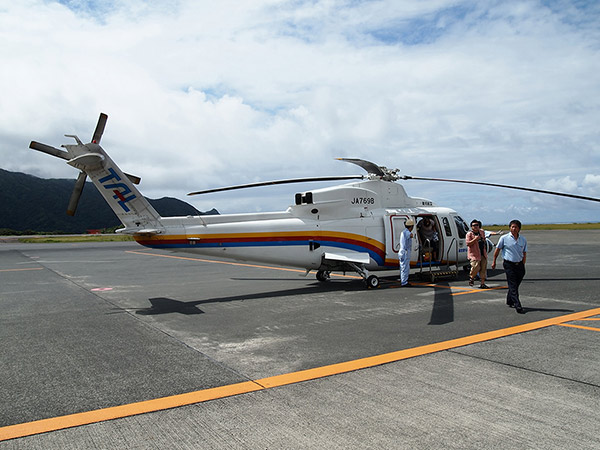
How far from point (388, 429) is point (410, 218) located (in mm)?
10929

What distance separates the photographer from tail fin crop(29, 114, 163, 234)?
10922mm

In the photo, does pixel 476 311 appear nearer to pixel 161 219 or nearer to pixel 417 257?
pixel 417 257

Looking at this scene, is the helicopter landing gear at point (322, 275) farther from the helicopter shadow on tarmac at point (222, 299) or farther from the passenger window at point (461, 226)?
the passenger window at point (461, 226)

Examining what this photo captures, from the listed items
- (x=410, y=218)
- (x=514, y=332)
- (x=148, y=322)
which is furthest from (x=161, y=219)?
(x=514, y=332)

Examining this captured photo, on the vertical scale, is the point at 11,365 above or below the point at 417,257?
below

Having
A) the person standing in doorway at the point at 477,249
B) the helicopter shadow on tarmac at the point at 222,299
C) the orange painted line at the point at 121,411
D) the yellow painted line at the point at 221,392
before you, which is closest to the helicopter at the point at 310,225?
the helicopter shadow on tarmac at the point at 222,299

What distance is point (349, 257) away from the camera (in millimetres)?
13688

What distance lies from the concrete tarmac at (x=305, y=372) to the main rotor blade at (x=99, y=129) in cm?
424

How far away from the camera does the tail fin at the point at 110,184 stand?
10922 mm

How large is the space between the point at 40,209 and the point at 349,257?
196 m

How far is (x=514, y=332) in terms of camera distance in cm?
752

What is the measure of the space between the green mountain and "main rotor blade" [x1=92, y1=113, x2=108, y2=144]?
162 meters

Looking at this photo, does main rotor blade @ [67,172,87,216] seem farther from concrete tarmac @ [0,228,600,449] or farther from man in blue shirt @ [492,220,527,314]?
man in blue shirt @ [492,220,527,314]

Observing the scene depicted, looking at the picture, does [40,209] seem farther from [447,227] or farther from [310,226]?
[447,227]
